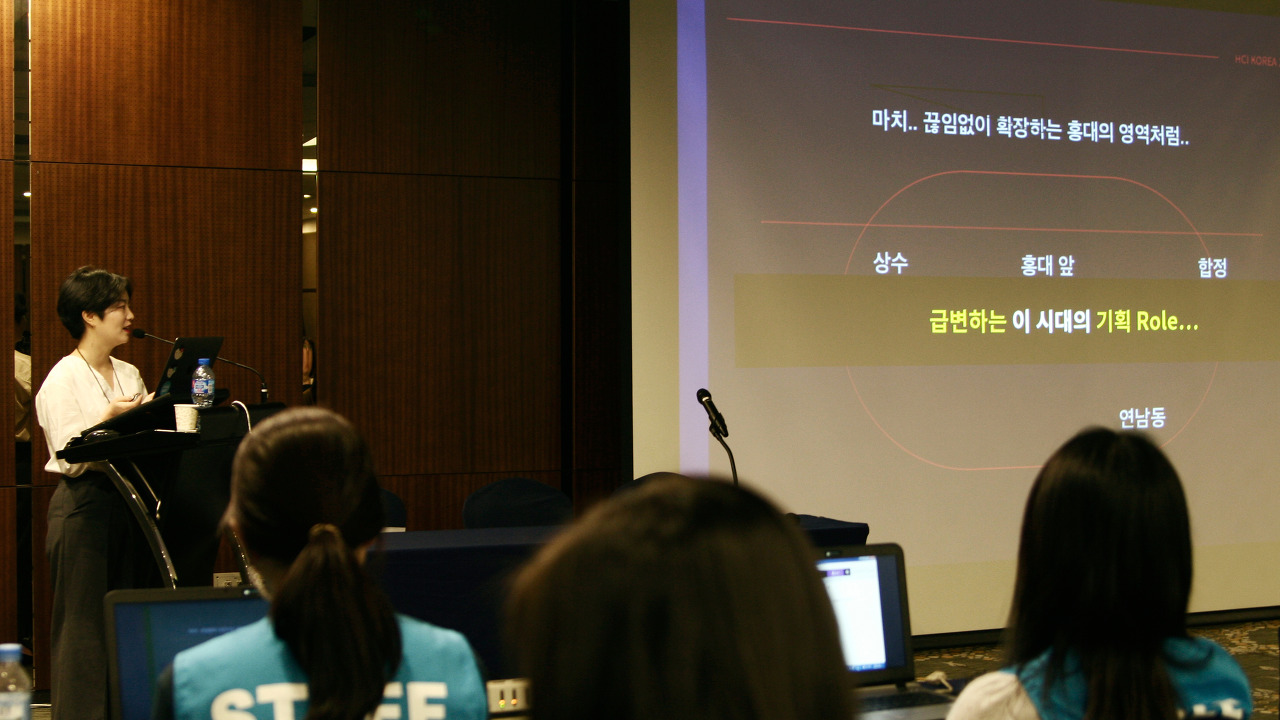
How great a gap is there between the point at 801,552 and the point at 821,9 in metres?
3.99

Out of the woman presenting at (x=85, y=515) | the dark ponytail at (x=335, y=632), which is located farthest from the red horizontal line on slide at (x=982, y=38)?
Result: the dark ponytail at (x=335, y=632)

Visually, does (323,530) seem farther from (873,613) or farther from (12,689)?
(873,613)

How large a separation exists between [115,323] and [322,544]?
8.63 feet

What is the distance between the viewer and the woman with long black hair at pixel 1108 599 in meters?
1.13

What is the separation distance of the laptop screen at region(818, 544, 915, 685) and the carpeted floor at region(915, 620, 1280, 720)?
213 cm

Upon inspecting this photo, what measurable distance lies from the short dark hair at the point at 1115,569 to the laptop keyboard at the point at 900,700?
66 cm

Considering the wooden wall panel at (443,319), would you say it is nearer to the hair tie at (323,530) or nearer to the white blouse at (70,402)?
the white blouse at (70,402)

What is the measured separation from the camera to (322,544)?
1.17m

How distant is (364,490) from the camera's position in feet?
4.08

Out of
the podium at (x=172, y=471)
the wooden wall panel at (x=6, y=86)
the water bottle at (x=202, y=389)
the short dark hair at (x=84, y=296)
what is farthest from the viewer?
the wooden wall panel at (x=6, y=86)

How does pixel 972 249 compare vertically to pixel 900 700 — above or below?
above

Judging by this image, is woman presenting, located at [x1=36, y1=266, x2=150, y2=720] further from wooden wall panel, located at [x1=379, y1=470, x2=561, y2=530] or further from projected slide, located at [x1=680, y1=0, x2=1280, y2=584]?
projected slide, located at [x1=680, y1=0, x2=1280, y2=584]

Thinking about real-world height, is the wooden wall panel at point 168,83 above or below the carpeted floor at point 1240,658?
above

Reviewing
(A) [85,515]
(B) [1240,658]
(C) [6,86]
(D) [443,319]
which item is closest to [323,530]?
(A) [85,515]
